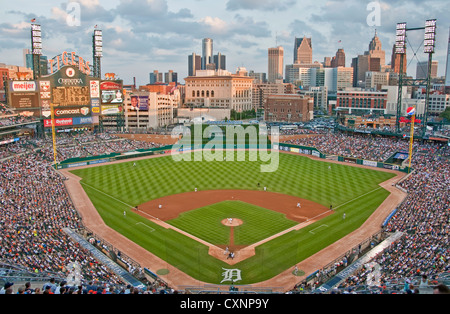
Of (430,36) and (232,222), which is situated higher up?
(430,36)

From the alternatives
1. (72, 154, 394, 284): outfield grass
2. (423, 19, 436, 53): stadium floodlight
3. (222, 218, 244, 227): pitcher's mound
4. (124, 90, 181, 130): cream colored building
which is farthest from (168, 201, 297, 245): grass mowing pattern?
(124, 90, 181, 130): cream colored building

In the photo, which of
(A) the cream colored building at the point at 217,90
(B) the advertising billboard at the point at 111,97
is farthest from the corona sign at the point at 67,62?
(A) the cream colored building at the point at 217,90

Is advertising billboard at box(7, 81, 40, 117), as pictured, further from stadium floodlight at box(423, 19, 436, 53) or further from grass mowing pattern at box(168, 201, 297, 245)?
stadium floodlight at box(423, 19, 436, 53)

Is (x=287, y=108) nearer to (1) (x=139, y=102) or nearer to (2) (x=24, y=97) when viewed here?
(1) (x=139, y=102)

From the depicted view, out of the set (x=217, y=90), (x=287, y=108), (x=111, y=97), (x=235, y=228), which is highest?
(x=217, y=90)

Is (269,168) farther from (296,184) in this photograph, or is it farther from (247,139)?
(247,139)

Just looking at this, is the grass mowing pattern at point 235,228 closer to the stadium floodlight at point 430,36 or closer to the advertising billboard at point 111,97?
the stadium floodlight at point 430,36

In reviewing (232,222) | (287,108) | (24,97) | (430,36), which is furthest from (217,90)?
(232,222)
